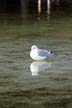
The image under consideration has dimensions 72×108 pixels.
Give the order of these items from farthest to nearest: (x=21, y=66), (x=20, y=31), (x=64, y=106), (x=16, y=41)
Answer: (x=20, y=31) < (x=16, y=41) < (x=21, y=66) < (x=64, y=106)

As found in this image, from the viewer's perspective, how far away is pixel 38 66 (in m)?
5.11

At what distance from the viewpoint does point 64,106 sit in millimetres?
3613

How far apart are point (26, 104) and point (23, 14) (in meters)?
8.12

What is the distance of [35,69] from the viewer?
4.95 meters

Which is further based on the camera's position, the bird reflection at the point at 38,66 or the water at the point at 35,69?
the bird reflection at the point at 38,66

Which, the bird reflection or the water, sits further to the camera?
the bird reflection

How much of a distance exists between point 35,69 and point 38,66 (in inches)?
6.3

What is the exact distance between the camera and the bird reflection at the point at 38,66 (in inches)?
192

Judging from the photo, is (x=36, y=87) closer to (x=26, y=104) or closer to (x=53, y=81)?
(x=53, y=81)

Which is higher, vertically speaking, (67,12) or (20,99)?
(20,99)

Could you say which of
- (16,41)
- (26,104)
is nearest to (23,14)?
(16,41)

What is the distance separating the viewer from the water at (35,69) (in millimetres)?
3809

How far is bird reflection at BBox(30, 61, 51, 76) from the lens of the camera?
16.0ft

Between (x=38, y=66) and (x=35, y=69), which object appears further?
(x=38, y=66)
